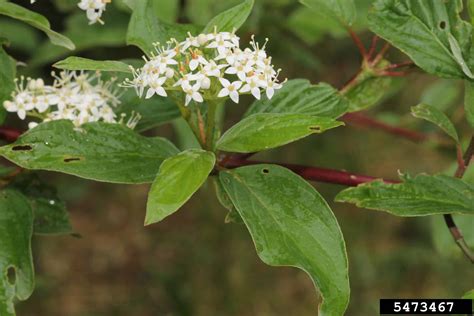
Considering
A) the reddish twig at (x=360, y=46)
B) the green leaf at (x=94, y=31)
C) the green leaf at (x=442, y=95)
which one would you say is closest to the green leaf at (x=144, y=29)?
the reddish twig at (x=360, y=46)

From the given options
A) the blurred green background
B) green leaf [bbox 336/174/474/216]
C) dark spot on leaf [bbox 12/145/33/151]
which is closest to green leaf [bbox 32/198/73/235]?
dark spot on leaf [bbox 12/145/33/151]

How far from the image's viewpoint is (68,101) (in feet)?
4.32

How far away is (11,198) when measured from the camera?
4.20 ft

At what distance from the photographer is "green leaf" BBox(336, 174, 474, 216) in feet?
3.79

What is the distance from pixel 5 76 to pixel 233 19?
16.8 inches

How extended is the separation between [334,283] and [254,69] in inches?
14.0

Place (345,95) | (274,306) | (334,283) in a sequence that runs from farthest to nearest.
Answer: (274,306) → (345,95) → (334,283)

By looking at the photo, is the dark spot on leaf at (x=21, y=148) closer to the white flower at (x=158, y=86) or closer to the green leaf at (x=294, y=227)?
the white flower at (x=158, y=86)

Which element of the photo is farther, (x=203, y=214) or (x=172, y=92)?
(x=203, y=214)

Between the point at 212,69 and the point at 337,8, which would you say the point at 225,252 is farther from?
the point at 212,69

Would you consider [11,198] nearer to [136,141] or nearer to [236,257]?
[136,141]

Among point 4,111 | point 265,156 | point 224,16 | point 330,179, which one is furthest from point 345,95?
point 265,156

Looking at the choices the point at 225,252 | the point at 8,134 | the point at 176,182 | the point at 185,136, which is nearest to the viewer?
the point at 176,182

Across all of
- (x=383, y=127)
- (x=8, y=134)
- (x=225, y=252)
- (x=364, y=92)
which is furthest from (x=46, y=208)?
(x=225, y=252)
